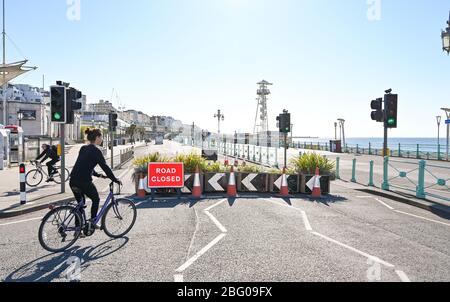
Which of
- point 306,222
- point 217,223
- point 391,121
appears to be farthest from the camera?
point 391,121

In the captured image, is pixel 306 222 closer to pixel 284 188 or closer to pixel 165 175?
pixel 284 188

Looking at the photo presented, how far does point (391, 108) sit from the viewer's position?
1283 centimetres

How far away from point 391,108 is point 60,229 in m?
12.3

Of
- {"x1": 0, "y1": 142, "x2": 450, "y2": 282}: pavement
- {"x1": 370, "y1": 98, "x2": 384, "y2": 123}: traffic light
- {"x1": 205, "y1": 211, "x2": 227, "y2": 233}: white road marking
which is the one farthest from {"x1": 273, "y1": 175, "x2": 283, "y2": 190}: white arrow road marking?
{"x1": 370, "y1": 98, "x2": 384, "y2": 123}: traffic light

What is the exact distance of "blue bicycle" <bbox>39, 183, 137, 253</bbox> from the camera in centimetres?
545

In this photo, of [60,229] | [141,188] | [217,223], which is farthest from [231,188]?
[60,229]

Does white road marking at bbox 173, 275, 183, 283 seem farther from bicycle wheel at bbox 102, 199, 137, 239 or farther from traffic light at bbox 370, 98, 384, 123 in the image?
traffic light at bbox 370, 98, 384, 123

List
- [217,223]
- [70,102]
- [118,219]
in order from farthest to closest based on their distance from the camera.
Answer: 1. [70,102]
2. [217,223]
3. [118,219]

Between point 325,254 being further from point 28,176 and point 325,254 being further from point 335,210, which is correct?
point 28,176

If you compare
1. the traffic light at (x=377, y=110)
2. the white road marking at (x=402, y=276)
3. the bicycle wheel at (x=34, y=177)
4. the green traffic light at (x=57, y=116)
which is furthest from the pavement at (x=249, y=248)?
the bicycle wheel at (x=34, y=177)

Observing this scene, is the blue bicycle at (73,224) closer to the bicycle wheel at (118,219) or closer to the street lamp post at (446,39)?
the bicycle wheel at (118,219)

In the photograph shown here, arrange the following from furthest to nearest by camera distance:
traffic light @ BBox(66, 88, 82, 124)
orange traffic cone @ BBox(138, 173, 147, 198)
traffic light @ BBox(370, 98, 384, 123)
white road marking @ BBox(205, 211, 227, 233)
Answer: traffic light @ BBox(370, 98, 384, 123), traffic light @ BBox(66, 88, 82, 124), orange traffic cone @ BBox(138, 173, 147, 198), white road marking @ BBox(205, 211, 227, 233)

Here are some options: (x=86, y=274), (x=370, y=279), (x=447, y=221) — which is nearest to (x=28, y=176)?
(x=86, y=274)
